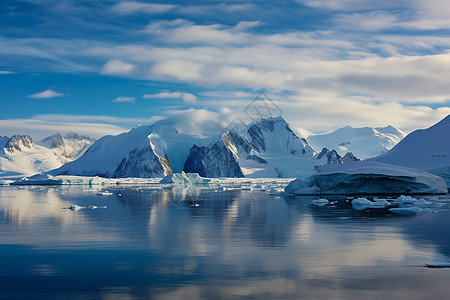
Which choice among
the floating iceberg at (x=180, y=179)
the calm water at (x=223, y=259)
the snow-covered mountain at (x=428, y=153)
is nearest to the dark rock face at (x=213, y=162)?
the floating iceberg at (x=180, y=179)

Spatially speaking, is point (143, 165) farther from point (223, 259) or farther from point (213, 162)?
point (223, 259)

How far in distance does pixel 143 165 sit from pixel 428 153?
95.6 m

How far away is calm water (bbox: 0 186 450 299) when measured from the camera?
10.1 meters

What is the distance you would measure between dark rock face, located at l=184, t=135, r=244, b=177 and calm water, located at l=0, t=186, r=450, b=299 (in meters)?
138

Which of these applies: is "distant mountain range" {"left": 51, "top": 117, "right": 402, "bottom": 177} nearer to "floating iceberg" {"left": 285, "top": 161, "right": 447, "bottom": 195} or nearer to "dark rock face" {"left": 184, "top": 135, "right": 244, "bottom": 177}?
"dark rock face" {"left": 184, "top": 135, "right": 244, "bottom": 177}

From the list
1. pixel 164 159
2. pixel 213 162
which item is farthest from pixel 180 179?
pixel 213 162

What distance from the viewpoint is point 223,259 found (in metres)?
13.5

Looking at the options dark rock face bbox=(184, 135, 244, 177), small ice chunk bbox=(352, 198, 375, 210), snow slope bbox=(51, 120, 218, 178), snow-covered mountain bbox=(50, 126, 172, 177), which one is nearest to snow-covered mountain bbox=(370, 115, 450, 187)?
small ice chunk bbox=(352, 198, 375, 210)

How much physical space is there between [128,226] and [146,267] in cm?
955

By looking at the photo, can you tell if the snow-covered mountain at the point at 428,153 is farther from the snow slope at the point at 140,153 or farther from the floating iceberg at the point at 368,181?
the snow slope at the point at 140,153

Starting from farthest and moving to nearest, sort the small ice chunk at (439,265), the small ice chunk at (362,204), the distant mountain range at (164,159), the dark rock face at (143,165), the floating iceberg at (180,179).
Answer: the distant mountain range at (164,159) < the dark rock face at (143,165) < the floating iceberg at (180,179) < the small ice chunk at (362,204) < the small ice chunk at (439,265)

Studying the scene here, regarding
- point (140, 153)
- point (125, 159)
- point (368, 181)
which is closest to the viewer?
point (368, 181)

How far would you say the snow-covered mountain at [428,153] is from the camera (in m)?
67.5

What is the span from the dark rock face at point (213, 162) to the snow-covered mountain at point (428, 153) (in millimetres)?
87036
